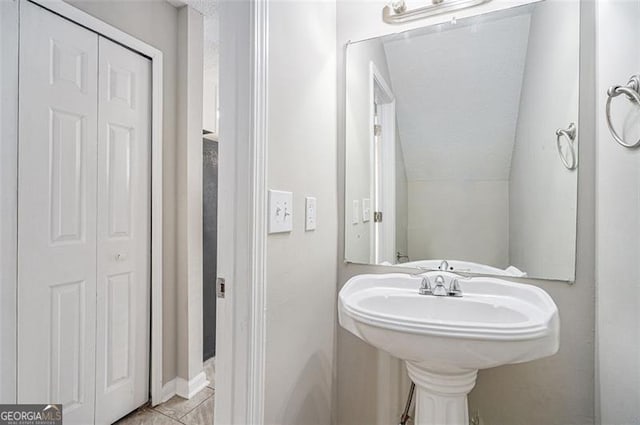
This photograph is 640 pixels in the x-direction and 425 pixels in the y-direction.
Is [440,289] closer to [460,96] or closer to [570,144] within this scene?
[570,144]

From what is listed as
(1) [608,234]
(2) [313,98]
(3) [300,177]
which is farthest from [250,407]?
(1) [608,234]

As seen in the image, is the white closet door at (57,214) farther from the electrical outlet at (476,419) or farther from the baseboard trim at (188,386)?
the electrical outlet at (476,419)

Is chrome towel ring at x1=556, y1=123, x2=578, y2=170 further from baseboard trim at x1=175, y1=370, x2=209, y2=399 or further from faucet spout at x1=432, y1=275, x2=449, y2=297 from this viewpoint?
baseboard trim at x1=175, y1=370, x2=209, y2=399

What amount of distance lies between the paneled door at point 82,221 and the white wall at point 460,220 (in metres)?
1.42

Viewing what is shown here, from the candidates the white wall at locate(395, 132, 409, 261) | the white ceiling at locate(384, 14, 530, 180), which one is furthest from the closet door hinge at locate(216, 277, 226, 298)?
the white ceiling at locate(384, 14, 530, 180)

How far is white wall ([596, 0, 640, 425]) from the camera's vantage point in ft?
2.57

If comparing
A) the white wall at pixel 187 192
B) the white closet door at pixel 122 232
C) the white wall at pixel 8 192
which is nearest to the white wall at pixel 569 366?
the white wall at pixel 187 192

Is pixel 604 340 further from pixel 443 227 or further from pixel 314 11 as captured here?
pixel 314 11

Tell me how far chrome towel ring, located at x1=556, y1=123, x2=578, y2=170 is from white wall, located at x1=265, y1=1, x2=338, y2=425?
2.62ft

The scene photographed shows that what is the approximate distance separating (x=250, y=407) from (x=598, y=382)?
3.46ft

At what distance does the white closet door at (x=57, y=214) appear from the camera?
124 centimetres

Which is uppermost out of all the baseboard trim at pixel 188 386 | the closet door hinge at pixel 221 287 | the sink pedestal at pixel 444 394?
the closet door hinge at pixel 221 287

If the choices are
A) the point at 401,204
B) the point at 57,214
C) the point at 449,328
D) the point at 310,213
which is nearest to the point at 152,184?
the point at 57,214

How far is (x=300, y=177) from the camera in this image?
107 cm
